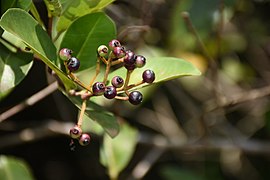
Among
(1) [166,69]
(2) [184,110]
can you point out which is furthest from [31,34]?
(2) [184,110]

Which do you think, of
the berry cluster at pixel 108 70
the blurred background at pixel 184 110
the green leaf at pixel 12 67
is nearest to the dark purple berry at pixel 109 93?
the berry cluster at pixel 108 70

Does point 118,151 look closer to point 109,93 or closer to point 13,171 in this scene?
point 13,171

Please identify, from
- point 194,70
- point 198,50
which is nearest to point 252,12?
point 198,50

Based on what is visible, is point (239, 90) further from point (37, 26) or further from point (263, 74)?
point (37, 26)

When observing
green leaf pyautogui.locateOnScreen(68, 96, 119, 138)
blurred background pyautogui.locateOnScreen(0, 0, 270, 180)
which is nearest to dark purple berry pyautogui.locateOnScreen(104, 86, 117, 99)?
green leaf pyautogui.locateOnScreen(68, 96, 119, 138)

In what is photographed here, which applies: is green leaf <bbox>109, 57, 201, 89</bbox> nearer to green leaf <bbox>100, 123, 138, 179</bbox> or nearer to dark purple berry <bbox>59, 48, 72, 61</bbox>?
dark purple berry <bbox>59, 48, 72, 61</bbox>

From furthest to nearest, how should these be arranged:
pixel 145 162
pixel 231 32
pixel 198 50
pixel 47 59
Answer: pixel 231 32
pixel 198 50
pixel 145 162
pixel 47 59
